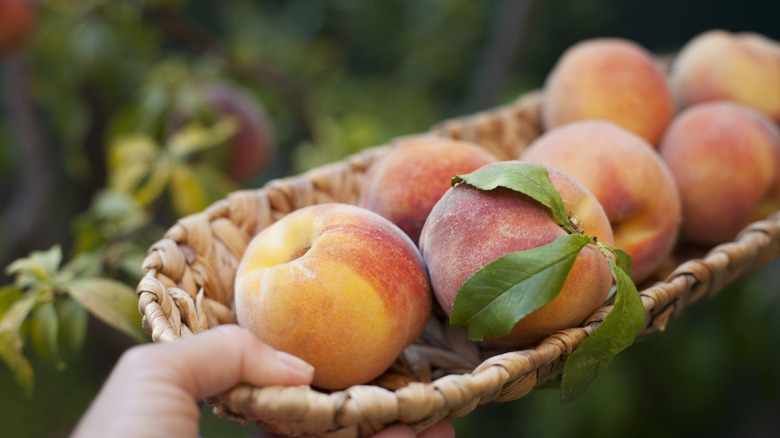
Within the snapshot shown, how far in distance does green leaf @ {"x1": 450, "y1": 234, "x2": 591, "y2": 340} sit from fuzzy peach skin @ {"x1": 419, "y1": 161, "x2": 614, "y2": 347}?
2 centimetres

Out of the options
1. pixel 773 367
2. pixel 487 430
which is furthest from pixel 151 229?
pixel 773 367

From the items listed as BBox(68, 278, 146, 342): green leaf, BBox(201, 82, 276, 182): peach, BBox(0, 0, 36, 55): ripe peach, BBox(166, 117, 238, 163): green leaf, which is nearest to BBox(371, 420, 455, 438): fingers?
BBox(68, 278, 146, 342): green leaf

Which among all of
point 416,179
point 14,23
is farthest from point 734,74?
point 14,23

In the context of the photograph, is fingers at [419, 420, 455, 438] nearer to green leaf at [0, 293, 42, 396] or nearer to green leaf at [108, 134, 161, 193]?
green leaf at [0, 293, 42, 396]

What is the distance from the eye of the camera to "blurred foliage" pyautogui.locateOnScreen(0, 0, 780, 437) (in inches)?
33.0

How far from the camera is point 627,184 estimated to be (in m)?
0.62

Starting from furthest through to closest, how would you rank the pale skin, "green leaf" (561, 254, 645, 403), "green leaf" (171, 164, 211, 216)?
"green leaf" (171, 164, 211, 216), "green leaf" (561, 254, 645, 403), the pale skin

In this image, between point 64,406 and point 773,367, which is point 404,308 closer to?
point 773,367

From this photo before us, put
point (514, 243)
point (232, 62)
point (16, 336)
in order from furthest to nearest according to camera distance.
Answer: point (232, 62)
point (16, 336)
point (514, 243)

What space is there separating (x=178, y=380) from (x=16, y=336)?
1.07 ft

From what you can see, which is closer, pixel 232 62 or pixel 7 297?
pixel 7 297

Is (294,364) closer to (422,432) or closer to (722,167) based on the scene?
(422,432)

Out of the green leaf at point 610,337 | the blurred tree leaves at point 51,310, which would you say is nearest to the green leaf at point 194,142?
the blurred tree leaves at point 51,310

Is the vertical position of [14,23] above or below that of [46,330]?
above
